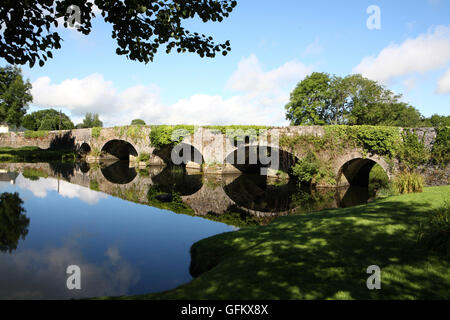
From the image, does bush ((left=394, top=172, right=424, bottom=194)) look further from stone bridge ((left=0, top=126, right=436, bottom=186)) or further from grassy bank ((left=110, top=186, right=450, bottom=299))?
grassy bank ((left=110, top=186, right=450, bottom=299))

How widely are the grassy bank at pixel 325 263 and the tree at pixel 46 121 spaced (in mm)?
68863

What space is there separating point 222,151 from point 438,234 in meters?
21.1

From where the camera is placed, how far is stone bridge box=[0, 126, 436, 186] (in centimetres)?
1983

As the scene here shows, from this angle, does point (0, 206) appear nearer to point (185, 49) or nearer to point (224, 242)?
point (224, 242)

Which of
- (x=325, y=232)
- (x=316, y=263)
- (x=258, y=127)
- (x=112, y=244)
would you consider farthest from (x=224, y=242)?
(x=258, y=127)

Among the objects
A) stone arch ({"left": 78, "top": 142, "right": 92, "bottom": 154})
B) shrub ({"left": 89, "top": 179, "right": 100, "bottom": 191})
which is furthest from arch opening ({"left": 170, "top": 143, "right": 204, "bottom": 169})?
stone arch ({"left": 78, "top": 142, "right": 92, "bottom": 154})

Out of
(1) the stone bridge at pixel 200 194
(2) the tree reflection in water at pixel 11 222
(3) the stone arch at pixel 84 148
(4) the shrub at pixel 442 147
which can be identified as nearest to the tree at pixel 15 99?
(3) the stone arch at pixel 84 148

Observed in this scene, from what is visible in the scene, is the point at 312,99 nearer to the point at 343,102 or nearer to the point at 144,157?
the point at 343,102

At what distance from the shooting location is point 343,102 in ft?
129

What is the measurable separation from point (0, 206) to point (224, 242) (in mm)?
10714

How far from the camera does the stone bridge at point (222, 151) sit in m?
19.8

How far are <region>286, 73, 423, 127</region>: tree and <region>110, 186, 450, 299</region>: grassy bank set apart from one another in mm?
33057

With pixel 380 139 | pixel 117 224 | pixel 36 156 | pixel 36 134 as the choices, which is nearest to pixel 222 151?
pixel 380 139

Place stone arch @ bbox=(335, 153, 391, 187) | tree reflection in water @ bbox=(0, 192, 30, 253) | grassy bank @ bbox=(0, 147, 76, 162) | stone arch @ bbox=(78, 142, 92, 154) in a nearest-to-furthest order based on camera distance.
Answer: tree reflection in water @ bbox=(0, 192, 30, 253) → stone arch @ bbox=(335, 153, 391, 187) → grassy bank @ bbox=(0, 147, 76, 162) → stone arch @ bbox=(78, 142, 92, 154)
